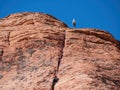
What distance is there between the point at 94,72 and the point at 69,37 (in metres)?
4.41

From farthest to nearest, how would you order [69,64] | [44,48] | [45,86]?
[44,48], [69,64], [45,86]

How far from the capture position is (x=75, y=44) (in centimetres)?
2159

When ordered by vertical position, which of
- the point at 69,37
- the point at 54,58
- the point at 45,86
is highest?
the point at 69,37

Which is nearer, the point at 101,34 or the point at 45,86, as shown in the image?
the point at 45,86

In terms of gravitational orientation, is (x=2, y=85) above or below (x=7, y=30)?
below

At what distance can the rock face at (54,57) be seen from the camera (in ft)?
59.5

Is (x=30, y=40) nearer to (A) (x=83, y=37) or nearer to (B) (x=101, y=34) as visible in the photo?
(A) (x=83, y=37)

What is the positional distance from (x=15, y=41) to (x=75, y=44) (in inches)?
161

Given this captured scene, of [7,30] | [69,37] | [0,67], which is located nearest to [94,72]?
[69,37]

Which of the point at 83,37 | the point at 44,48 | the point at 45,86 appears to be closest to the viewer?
the point at 45,86

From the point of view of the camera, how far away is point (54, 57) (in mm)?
20141

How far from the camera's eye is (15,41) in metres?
21.8

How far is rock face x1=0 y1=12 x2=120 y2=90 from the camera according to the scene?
18125mm

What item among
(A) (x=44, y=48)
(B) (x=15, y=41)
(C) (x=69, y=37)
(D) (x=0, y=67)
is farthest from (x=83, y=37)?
(D) (x=0, y=67)
